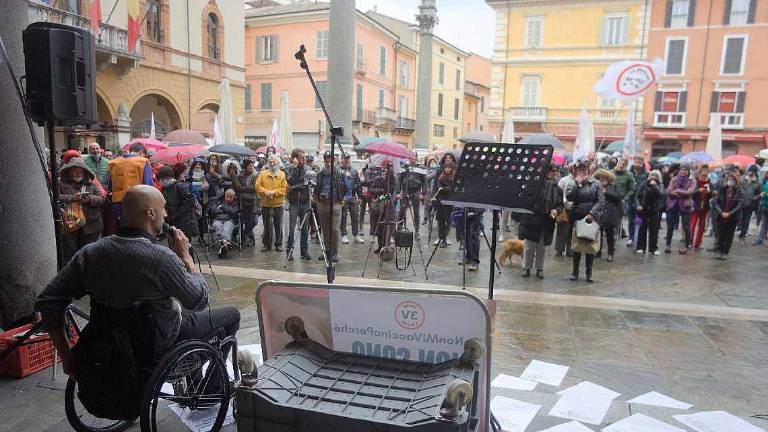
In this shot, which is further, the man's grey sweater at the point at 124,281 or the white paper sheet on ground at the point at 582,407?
the white paper sheet on ground at the point at 582,407

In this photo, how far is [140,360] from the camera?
95.1 inches

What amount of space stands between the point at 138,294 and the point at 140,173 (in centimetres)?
502

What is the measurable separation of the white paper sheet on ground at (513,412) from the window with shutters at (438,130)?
39614 mm

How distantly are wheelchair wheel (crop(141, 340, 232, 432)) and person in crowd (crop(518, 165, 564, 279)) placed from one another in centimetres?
499

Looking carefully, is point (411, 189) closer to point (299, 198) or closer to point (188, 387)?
point (299, 198)

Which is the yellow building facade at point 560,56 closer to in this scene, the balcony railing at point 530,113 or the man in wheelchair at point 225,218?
the balcony railing at point 530,113

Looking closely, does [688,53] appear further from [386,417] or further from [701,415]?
[386,417]

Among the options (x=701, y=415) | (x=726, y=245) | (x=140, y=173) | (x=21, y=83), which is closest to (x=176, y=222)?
(x=140, y=173)

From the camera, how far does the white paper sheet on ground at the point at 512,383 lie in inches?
142

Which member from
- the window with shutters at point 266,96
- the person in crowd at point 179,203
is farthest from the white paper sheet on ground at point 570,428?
the window with shutters at point 266,96

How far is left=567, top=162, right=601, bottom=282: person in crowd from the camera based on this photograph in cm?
683

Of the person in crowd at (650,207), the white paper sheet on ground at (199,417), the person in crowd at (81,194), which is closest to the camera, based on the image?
the white paper sheet on ground at (199,417)

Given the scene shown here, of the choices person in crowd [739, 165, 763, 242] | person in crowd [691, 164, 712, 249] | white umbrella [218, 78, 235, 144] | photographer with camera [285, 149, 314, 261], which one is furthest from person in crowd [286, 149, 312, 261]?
person in crowd [739, 165, 763, 242]

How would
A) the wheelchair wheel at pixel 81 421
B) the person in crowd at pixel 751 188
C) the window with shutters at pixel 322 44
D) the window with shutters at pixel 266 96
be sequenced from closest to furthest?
1. the wheelchair wheel at pixel 81 421
2. the person in crowd at pixel 751 188
3. the window with shutters at pixel 322 44
4. the window with shutters at pixel 266 96
